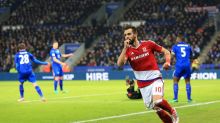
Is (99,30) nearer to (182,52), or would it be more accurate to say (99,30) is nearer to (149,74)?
(182,52)

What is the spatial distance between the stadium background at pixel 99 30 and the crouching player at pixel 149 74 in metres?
30.1

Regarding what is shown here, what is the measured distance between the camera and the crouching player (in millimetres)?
10914

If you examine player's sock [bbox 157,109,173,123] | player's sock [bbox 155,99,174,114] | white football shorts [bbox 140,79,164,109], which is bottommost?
player's sock [bbox 157,109,173,123]

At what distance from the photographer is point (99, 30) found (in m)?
52.8

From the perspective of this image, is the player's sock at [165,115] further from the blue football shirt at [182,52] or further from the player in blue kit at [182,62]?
the blue football shirt at [182,52]

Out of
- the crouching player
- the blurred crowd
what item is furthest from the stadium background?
the crouching player

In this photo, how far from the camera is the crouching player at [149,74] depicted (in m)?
10.9

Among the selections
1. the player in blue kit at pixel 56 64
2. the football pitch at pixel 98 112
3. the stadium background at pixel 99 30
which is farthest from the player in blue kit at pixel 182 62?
the stadium background at pixel 99 30

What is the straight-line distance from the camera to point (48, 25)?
5619 cm

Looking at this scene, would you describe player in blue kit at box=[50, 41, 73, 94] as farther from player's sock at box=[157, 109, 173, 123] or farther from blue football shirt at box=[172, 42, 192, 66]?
player's sock at box=[157, 109, 173, 123]

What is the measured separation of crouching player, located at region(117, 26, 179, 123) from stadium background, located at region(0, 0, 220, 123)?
30146 millimetres

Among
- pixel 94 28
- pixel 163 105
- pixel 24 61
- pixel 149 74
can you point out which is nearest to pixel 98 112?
pixel 149 74

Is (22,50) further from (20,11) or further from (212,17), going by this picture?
(20,11)

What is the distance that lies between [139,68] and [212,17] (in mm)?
39476
